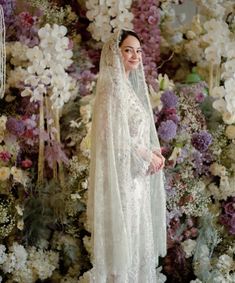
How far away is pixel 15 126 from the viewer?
240cm

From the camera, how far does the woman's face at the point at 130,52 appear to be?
2.10 metres

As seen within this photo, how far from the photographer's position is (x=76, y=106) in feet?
8.64

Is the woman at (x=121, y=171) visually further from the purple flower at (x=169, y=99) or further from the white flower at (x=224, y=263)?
the white flower at (x=224, y=263)

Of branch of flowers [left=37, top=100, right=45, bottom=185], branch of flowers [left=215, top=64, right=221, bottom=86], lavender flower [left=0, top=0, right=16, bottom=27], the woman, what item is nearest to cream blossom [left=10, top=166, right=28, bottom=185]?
branch of flowers [left=37, top=100, right=45, bottom=185]

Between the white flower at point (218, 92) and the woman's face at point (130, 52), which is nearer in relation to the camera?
the woman's face at point (130, 52)

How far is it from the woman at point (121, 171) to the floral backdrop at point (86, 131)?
1.41 feet

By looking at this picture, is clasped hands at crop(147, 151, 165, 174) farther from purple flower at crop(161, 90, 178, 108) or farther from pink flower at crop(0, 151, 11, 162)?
pink flower at crop(0, 151, 11, 162)

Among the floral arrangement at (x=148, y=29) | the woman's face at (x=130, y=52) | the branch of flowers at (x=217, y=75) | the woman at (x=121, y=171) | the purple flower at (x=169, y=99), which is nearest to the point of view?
the woman at (x=121, y=171)

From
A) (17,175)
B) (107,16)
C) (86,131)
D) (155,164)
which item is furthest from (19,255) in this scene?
(107,16)

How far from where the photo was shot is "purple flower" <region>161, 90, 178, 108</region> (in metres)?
2.65

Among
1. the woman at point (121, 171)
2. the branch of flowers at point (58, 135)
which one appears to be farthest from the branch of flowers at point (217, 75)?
the branch of flowers at point (58, 135)

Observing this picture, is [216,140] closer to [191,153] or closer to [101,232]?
[191,153]

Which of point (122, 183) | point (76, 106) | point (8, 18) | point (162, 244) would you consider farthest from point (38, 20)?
point (162, 244)

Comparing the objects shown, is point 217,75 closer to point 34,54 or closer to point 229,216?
point 229,216
